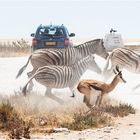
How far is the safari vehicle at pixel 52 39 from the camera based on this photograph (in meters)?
20.8

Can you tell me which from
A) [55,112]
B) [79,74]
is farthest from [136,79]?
[55,112]

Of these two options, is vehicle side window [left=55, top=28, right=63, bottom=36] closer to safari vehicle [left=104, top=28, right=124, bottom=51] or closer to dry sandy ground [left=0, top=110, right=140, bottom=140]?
dry sandy ground [left=0, top=110, right=140, bottom=140]

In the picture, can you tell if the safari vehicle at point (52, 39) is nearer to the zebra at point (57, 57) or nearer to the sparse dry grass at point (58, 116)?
the zebra at point (57, 57)

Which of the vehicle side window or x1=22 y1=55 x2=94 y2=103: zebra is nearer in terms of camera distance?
x1=22 y1=55 x2=94 y2=103: zebra

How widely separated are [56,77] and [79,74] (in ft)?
2.91

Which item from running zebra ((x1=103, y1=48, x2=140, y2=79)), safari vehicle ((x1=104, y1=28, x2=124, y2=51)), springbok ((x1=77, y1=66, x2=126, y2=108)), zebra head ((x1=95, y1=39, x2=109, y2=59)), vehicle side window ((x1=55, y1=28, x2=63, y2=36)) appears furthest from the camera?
safari vehicle ((x1=104, y1=28, x2=124, y2=51))

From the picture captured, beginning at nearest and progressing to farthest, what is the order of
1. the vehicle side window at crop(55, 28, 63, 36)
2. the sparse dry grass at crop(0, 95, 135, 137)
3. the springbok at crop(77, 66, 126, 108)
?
1. the sparse dry grass at crop(0, 95, 135, 137)
2. the springbok at crop(77, 66, 126, 108)
3. the vehicle side window at crop(55, 28, 63, 36)

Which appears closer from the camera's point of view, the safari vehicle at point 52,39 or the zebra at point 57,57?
the zebra at point 57,57

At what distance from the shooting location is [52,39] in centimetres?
2098

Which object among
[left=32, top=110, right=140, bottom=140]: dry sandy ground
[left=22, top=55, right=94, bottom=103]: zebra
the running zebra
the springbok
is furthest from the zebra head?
[left=32, top=110, right=140, bottom=140]: dry sandy ground

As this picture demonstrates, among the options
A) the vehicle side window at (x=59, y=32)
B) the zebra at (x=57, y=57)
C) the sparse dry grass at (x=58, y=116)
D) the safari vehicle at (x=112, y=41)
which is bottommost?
the safari vehicle at (x=112, y=41)

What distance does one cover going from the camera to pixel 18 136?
33.6 ft

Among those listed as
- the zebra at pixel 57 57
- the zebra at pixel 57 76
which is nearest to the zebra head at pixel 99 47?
the zebra at pixel 57 57

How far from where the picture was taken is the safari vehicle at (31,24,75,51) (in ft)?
68.4
